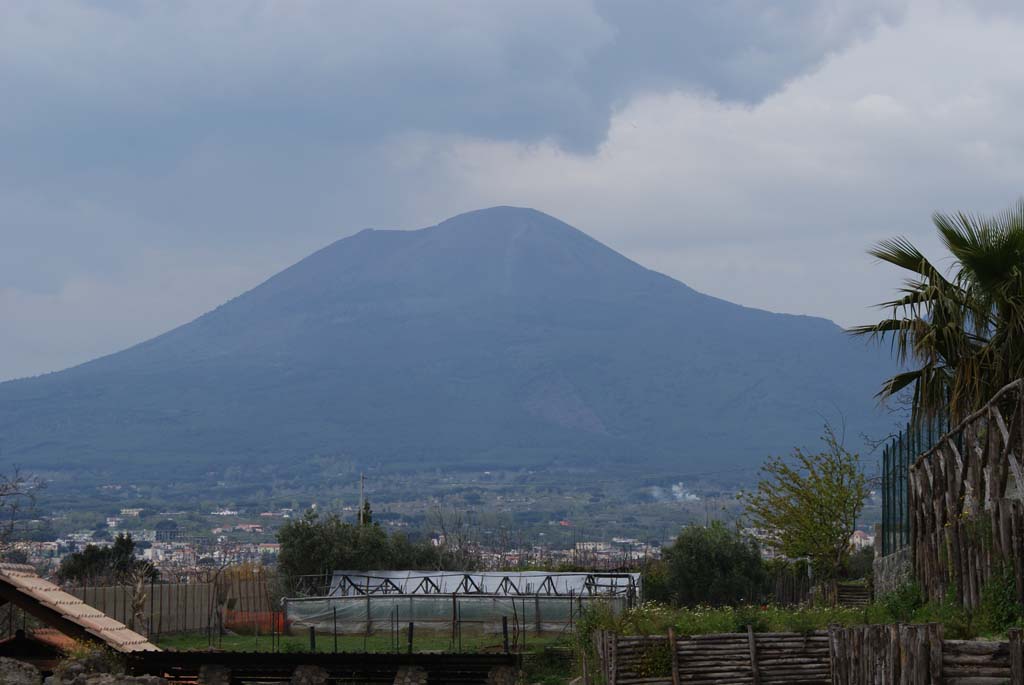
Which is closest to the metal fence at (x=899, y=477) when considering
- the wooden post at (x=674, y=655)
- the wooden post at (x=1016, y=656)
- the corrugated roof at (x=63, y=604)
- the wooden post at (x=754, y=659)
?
the wooden post at (x=754, y=659)

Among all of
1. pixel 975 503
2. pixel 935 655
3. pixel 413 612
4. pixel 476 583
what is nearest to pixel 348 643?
pixel 413 612

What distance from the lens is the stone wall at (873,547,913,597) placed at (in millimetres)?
25700

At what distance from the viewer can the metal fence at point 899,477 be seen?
25.8m

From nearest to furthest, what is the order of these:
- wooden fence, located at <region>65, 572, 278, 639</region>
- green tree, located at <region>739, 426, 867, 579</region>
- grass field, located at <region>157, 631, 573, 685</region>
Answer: grass field, located at <region>157, 631, 573, 685</region>
wooden fence, located at <region>65, 572, 278, 639</region>
green tree, located at <region>739, 426, 867, 579</region>

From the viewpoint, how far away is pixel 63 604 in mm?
21391

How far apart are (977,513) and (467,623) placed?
1077 inches

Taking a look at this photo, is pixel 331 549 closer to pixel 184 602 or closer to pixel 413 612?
pixel 184 602

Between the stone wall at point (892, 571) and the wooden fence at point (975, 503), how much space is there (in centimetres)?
292

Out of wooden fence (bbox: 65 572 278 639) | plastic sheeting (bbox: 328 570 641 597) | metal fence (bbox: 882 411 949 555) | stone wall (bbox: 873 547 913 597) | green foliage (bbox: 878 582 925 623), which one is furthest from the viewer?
plastic sheeting (bbox: 328 570 641 597)

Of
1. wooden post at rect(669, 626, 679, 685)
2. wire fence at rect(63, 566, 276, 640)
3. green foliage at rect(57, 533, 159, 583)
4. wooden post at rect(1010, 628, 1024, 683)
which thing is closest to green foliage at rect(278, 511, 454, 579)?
wire fence at rect(63, 566, 276, 640)

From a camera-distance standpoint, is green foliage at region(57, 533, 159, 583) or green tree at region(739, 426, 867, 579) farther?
green foliage at region(57, 533, 159, 583)

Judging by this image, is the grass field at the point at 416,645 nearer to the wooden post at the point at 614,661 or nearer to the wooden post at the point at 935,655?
the wooden post at the point at 614,661

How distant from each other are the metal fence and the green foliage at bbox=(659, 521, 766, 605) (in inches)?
616

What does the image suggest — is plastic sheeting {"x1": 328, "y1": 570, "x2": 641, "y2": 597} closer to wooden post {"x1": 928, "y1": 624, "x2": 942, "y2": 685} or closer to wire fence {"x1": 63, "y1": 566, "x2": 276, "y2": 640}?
wire fence {"x1": 63, "y1": 566, "x2": 276, "y2": 640}
